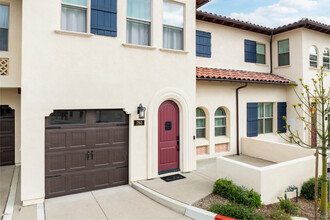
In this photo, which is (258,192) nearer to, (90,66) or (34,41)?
(90,66)

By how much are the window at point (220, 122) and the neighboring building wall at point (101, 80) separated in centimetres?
280

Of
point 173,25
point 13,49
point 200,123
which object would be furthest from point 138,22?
point 200,123

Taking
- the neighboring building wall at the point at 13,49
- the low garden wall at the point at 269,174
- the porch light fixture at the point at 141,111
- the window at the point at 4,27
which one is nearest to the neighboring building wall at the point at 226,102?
the low garden wall at the point at 269,174

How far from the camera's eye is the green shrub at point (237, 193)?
5.62 metres

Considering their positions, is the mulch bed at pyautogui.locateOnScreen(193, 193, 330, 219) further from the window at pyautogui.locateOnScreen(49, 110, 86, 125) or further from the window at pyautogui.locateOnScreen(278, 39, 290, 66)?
the window at pyautogui.locateOnScreen(278, 39, 290, 66)

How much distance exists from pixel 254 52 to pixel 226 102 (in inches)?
163

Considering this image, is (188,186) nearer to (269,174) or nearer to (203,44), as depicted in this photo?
(269,174)

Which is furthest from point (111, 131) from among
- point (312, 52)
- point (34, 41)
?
point (312, 52)

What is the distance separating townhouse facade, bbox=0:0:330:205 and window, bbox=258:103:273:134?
3277mm

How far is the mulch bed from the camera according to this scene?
5.52 meters

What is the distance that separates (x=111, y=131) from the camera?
7.24 m

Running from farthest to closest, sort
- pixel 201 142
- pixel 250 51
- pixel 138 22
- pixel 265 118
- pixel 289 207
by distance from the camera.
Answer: pixel 250 51 → pixel 265 118 → pixel 201 142 → pixel 138 22 → pixel 289 207

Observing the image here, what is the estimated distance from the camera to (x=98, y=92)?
684cm

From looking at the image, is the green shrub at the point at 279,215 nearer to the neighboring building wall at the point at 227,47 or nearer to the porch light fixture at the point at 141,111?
the porch light fixture at the point at 141,111
